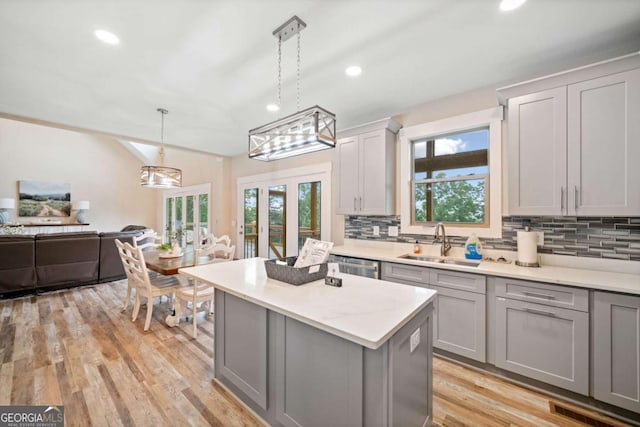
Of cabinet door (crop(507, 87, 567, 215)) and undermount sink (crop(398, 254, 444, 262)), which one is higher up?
cabinet door (crop(507, 87, 567, 215))

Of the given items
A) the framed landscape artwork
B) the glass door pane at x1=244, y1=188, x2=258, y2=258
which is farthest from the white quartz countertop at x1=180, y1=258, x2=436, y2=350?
the framed landscape artwork

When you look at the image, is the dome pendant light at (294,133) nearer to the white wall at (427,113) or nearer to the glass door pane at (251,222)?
the white wall at (427,113)

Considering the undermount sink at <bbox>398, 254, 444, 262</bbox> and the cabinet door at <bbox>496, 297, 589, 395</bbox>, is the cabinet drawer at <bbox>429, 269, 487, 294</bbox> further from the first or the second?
the undermount sink at <bbox>398, 254, 444, 262</bbox>

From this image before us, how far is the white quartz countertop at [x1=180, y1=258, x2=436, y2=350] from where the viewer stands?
113 centimetres

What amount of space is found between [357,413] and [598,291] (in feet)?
6.04

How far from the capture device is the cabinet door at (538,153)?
212 centimetres

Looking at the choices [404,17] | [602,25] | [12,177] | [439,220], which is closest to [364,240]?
[439,220]

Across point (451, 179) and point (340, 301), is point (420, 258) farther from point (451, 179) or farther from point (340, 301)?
point (340, 301)

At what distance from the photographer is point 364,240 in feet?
12.0

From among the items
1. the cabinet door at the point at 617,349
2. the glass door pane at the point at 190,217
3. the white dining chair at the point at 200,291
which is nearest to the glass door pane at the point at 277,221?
the white dining chair at the point at 200,291

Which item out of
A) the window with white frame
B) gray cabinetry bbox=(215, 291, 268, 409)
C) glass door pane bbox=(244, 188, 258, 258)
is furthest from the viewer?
→ glass door pane bbox=(244, 188, 258, 258)

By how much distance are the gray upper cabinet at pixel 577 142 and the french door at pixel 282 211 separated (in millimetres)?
2437

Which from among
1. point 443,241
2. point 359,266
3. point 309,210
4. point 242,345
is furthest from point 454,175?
point 242,345

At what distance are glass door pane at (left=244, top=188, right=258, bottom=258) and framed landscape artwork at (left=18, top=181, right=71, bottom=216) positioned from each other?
6150mm
